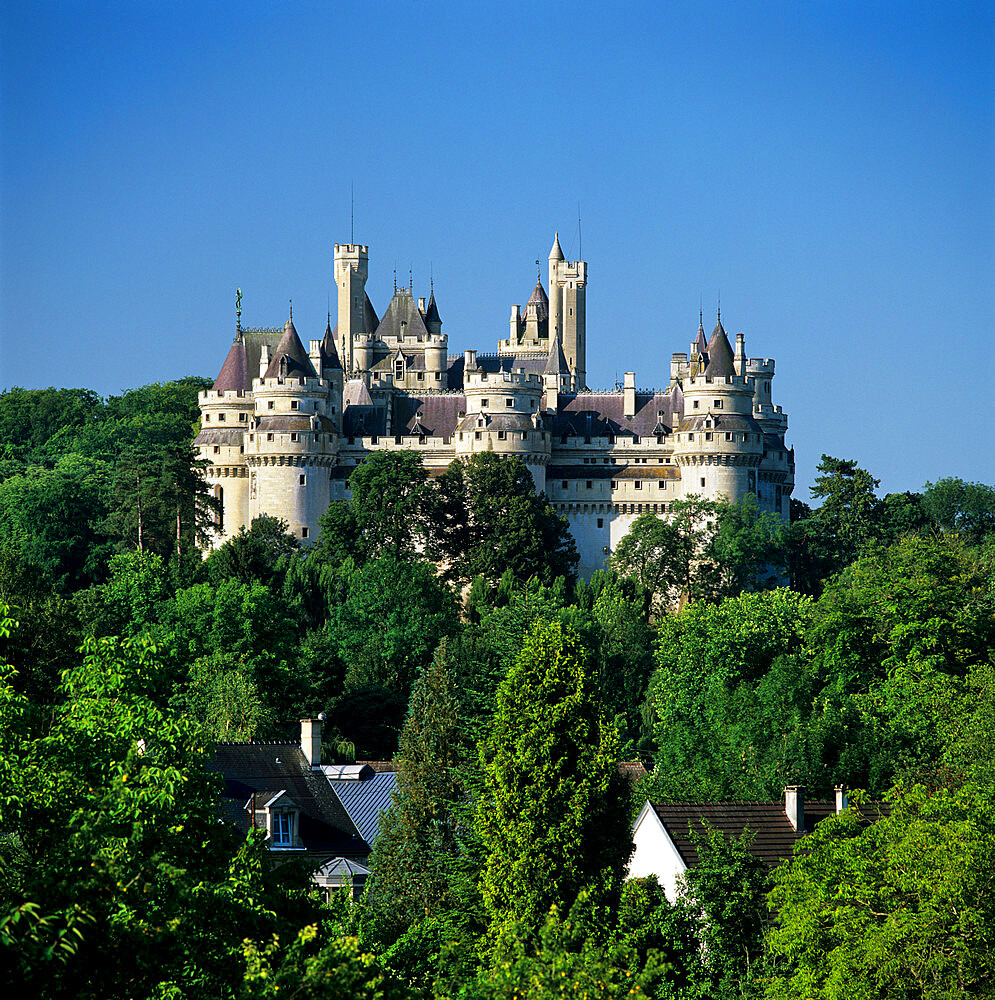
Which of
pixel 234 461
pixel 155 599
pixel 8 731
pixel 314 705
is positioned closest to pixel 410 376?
pixel 234 461

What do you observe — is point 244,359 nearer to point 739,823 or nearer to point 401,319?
point 401,319

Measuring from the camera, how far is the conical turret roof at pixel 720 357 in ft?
300

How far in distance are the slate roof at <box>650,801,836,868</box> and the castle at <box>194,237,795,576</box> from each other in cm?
5170

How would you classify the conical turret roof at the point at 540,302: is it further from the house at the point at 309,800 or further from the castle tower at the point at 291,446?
the house at the point at 309,800

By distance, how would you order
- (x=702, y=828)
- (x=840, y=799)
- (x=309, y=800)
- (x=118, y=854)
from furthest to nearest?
(x=309, y=800)
(x=840, y=799)
(x=702, y=828)
(x=118, y=854)

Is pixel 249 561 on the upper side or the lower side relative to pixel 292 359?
lower

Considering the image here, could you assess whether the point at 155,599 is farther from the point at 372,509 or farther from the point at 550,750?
the point at 550,750

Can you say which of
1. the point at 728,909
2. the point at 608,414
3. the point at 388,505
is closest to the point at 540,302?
the point at 608,414

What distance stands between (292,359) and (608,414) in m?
14.9

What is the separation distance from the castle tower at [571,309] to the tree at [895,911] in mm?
76732

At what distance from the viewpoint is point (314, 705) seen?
62.8m

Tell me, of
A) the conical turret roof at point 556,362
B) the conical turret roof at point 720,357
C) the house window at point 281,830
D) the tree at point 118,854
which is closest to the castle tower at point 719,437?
the conical turret roof at point 720,357

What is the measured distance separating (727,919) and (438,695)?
25.9 ft

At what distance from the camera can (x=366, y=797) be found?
1777 inches
